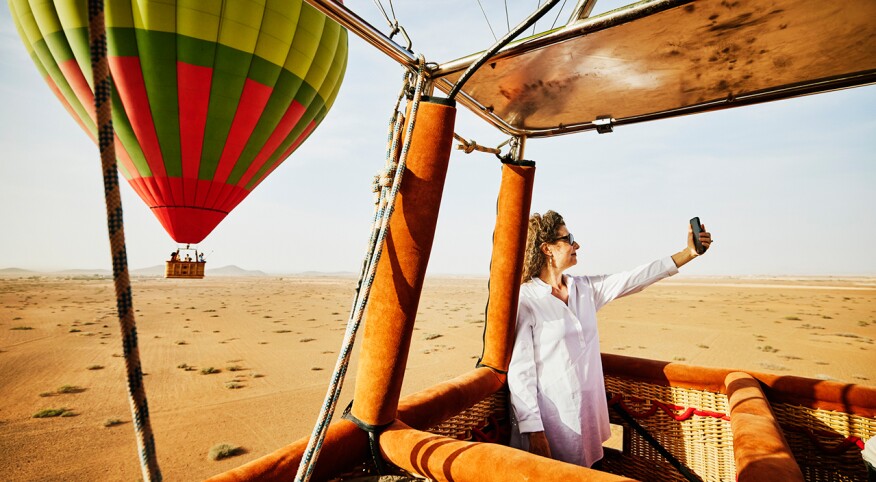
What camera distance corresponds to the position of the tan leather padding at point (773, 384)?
1989 millimetres

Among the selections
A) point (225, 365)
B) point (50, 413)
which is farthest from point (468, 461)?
point (225, 365)

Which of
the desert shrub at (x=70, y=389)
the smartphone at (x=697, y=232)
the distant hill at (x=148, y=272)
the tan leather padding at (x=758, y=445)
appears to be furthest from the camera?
the distant hill at (x=148, y=272)

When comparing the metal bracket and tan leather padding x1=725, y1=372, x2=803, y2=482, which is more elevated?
the metal bracket

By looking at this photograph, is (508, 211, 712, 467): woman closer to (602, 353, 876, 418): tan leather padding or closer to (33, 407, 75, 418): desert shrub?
(602, 353, 876, 418): tan leather padding

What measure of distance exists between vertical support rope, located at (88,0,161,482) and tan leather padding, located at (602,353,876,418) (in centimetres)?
275

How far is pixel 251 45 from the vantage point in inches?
324

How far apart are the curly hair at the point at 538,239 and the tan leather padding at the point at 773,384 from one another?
846 mm

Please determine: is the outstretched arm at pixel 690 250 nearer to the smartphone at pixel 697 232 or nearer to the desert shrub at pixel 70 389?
the smartphone at pixel 697 232

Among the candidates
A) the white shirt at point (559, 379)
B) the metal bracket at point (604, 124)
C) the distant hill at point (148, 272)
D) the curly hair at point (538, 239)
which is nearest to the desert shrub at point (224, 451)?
the white shirt at point (559, 379)

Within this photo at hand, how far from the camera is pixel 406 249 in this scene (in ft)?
4.79

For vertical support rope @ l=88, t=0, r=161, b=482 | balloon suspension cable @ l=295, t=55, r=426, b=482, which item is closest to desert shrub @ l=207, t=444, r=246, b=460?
balloon suspension cable @ l=295, t=55, r=426, b=482

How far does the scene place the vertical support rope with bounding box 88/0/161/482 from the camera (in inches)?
22.8

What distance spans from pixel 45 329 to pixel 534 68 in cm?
1964

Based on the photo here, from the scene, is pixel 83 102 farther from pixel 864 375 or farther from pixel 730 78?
pixel 864 375
